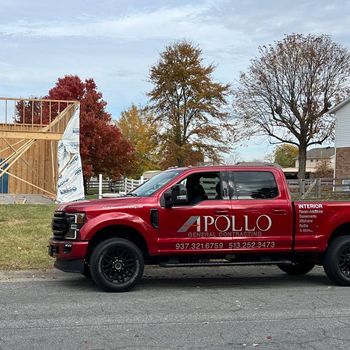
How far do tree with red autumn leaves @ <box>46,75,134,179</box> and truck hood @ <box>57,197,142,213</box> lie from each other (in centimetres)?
3112

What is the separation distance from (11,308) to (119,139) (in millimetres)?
34863

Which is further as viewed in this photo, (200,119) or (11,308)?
(200,119)

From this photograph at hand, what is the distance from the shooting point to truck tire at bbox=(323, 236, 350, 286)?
8.55m

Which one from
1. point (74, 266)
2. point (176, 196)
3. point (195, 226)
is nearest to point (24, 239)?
point (74, 266)

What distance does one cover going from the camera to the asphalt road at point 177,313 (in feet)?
18.4

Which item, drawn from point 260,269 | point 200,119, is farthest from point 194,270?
point 200,119

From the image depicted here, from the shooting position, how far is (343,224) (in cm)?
866

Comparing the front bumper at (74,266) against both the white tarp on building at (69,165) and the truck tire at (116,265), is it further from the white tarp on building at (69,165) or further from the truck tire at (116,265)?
the white tarp on building at (69,165)

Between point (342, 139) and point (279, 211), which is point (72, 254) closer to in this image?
point (279, 211)

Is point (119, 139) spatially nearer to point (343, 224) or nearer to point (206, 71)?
point (206, 71)

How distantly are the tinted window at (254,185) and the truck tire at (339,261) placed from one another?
49.1 inches

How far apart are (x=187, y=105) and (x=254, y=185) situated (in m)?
39.7

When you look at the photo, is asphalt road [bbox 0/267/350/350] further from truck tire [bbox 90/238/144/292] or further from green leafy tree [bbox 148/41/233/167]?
green leafy tree [bbox 148/41/233/167]

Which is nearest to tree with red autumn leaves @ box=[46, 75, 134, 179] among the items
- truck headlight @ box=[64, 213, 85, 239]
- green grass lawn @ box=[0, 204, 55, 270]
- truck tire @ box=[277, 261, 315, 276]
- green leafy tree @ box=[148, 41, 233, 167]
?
green leafy tree @ box=[148, 41, 233, 167]
